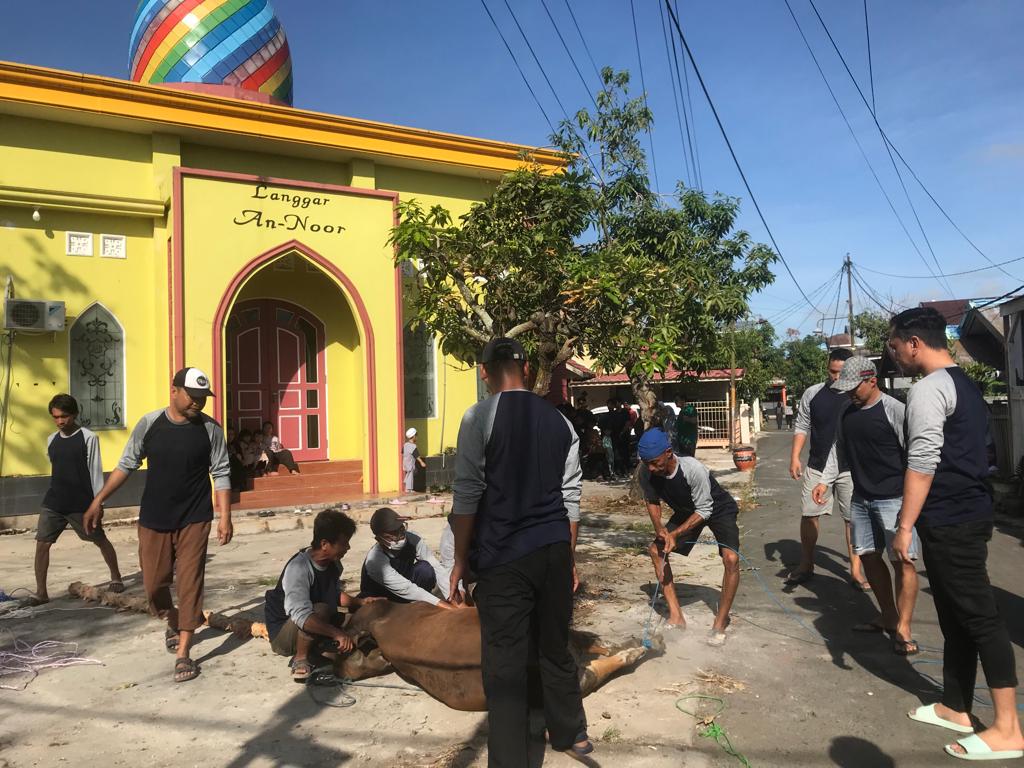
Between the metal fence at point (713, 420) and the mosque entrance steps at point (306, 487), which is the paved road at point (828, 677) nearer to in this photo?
the mosque entrance steps at point (306, 487)

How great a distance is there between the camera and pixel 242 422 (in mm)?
12477

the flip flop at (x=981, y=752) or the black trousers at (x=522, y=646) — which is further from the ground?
→ the black trousers at (x=522, y=646)

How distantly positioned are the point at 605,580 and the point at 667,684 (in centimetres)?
257

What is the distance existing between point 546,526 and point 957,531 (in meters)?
1.91

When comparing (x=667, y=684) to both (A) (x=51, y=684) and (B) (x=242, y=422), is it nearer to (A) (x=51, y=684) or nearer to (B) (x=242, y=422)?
(A) (x=51, y=684)

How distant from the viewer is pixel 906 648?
4.59 metres

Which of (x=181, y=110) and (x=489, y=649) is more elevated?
(x=181, y=110)

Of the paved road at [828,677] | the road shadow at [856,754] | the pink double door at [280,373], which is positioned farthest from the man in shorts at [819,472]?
the pink double door at [280,373]

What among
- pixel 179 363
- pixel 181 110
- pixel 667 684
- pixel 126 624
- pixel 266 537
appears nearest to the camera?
pixel 667 684

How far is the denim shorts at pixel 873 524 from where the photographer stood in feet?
15.9

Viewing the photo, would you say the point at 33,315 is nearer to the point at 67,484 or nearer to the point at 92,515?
the point at 67,484

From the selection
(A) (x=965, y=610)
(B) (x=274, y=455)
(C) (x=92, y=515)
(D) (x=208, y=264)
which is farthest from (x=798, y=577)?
(D) (x=208, y=264)

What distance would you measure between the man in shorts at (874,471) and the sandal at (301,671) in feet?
11.7

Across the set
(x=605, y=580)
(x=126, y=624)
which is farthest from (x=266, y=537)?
(x=605, y=580)
